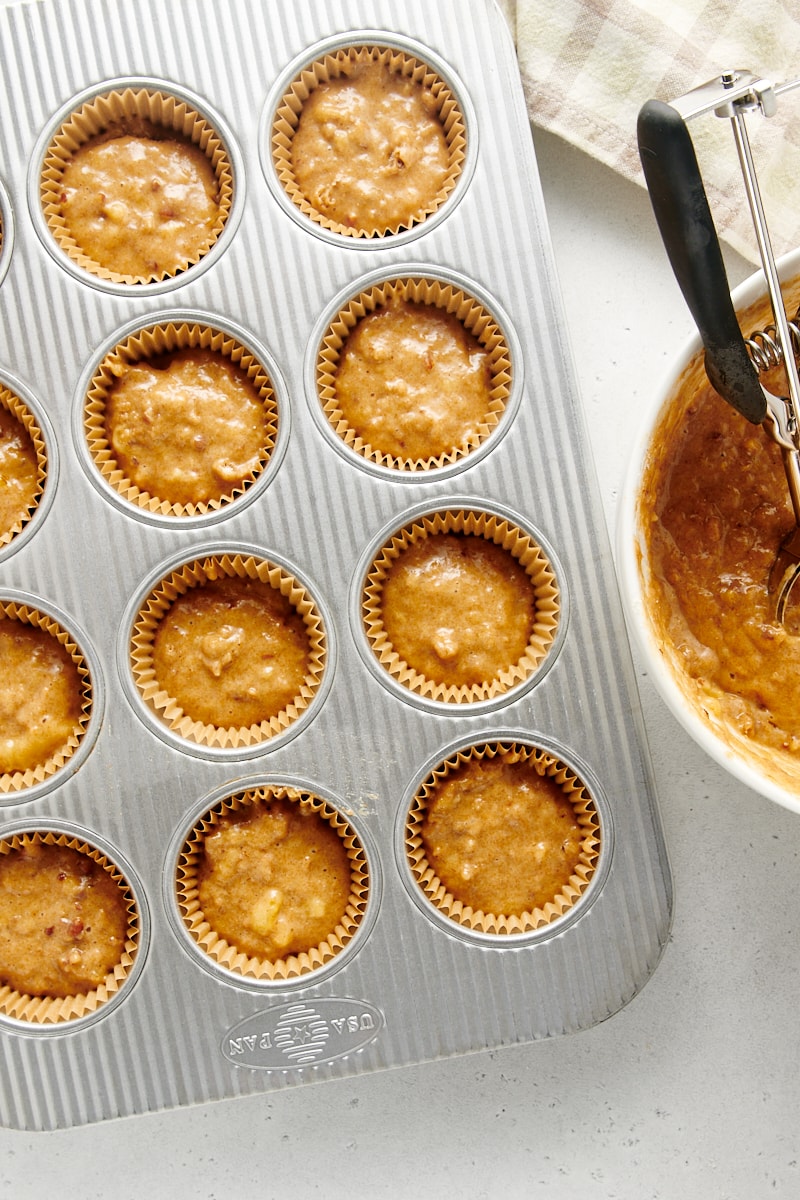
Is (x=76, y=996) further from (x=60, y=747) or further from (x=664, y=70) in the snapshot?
(x=664, y=70)

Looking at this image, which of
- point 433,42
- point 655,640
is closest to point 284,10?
point 433,42

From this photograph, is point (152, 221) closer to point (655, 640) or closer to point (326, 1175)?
point (655, 640)

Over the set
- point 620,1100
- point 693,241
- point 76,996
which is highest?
point 693,241

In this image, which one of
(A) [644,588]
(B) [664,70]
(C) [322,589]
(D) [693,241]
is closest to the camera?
(D) [693,241]

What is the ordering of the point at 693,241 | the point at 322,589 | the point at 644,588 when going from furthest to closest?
the point at 322,589 → the point at 644,588 → the point at 693,241

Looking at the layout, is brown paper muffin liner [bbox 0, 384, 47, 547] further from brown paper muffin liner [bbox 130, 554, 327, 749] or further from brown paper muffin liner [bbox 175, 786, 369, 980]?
brown paper muffin liner [bbox 175, 786, 369, 980]

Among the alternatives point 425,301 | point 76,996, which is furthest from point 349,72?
point 76,996
